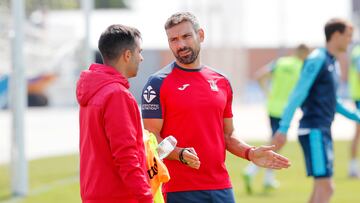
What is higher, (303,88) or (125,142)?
(125,142)

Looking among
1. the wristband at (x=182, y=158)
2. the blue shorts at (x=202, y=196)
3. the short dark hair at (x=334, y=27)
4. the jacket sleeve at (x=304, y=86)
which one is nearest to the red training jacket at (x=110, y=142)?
the wristband at (x=182, y=158)

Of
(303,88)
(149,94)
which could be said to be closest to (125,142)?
(149,94)

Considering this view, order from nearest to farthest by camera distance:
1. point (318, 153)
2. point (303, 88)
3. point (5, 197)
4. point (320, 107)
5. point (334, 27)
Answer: point (303, 88) → point (318, 153) → point (320, 107) → point (334, 27) → point (5, 197)

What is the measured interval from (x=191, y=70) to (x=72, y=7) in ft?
57.8

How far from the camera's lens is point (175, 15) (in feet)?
25.2

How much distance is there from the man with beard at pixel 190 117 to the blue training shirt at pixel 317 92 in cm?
277

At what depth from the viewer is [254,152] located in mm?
7777

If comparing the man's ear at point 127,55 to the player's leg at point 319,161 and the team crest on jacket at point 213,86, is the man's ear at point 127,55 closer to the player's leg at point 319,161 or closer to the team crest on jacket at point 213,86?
the team crest on jacket at point 213,86

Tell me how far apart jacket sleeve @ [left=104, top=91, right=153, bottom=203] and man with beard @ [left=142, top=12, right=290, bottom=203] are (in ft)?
3.90

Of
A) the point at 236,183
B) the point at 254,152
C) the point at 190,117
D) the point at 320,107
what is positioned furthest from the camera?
the point at 236,183

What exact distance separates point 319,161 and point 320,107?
1.74ft

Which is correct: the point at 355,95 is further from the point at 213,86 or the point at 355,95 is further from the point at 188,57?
the point at 188,57

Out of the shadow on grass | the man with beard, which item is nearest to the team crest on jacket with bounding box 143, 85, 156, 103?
the man with beard

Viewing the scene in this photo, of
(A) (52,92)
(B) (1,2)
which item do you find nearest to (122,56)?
(B) (1,2)
